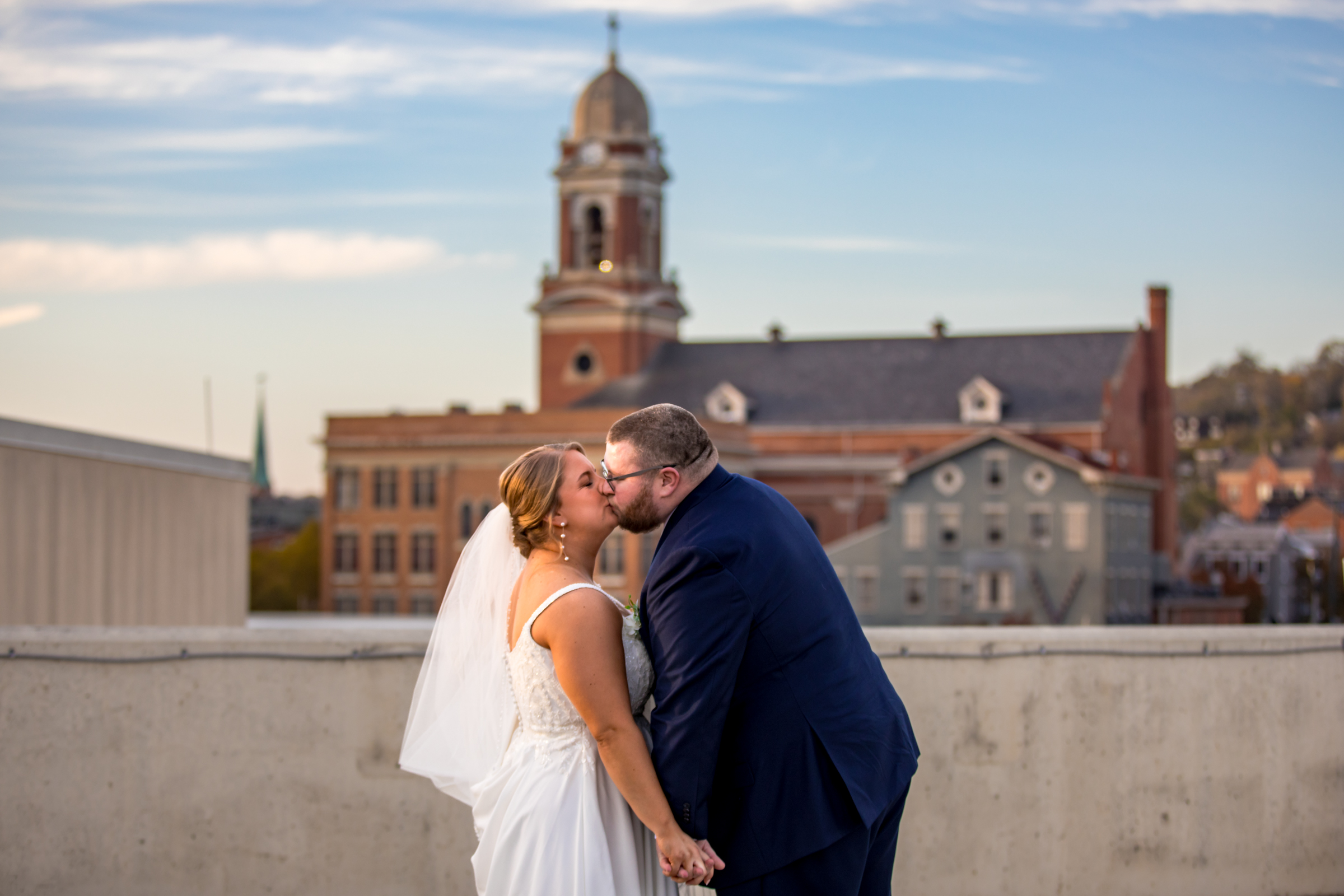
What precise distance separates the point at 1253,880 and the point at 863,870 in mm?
3125

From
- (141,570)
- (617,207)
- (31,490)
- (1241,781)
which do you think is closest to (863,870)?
(1241,781)

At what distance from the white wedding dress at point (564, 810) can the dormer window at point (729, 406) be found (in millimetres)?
71776

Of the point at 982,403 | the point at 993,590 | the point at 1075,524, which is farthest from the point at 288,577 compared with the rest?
the point at 1075,524

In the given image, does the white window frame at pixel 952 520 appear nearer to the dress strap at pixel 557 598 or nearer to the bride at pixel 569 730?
the bride at pixel 569 730

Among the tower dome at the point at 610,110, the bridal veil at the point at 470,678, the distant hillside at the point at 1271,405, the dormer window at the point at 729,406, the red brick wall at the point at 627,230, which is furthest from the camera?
the distant hillside at the point at 1271,405

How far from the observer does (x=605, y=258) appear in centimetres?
8081

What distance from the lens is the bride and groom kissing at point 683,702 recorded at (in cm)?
429

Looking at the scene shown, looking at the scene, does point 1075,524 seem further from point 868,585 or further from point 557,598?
point 557,598

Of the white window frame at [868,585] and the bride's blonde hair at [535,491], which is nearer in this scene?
the bride's blonde hair at [535,491]

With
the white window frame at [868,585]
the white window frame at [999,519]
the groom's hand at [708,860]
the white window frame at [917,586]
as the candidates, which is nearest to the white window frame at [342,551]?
the white window frame at [868,585]

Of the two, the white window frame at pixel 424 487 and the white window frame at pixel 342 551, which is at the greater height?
the white window frame at pixel 424 487

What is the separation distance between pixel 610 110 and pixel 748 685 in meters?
80.1

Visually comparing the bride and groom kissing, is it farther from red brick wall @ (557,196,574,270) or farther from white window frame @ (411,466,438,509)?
red brick wall @ (557,196,574,270)

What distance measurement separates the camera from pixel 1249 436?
18050cm
